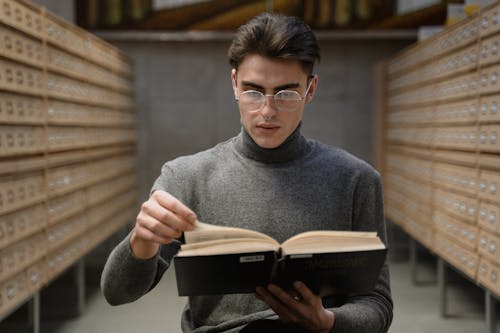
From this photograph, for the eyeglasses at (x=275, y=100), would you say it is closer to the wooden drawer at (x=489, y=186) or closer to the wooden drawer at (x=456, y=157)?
the wooden drawer at (x=489, y=186)

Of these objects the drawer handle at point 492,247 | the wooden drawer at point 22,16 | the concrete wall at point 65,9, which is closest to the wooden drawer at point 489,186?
the drawer handle at point 492,247

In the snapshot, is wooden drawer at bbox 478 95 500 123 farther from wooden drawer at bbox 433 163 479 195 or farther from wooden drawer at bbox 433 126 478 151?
wooden drawer at bbox 433 163 479 195

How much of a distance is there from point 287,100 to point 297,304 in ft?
1.93

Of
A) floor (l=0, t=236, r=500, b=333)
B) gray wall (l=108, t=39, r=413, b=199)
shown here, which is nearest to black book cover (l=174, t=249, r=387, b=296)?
floor (l=0, t=236, r=500, b=333)

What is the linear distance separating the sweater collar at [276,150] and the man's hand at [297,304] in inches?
20.5

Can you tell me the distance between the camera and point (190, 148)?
779 cm

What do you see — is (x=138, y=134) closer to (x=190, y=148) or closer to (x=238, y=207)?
(x=190, y=148)

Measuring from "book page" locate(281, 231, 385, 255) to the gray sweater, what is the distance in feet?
1.04

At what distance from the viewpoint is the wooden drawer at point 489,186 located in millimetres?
3498

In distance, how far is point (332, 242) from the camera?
57.5 inches

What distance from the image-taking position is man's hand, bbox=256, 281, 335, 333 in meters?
1.48

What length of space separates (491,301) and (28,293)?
9.15 ft

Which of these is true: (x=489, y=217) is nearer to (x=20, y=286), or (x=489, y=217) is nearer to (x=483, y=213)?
(x=483, y=213)

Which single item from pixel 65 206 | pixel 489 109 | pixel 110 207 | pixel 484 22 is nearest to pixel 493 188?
pixel 489 109
